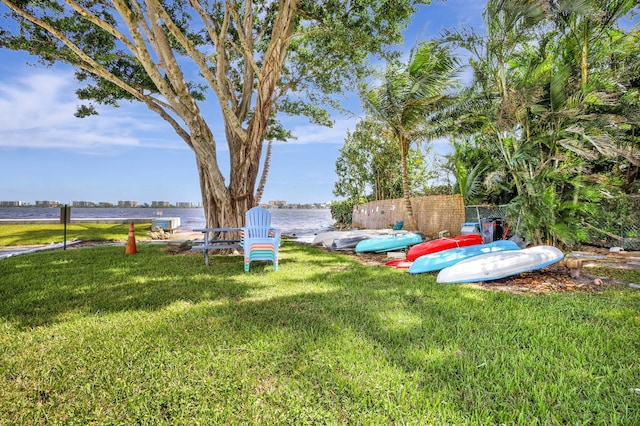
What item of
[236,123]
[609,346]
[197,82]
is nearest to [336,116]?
[197,82]

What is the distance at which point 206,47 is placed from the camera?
410 inches

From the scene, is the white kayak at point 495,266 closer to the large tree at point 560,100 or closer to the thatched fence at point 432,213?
the large tree at point 560,100

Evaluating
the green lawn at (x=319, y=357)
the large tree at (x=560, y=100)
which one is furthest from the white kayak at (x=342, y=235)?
the green lawn at (x=319, y=357)

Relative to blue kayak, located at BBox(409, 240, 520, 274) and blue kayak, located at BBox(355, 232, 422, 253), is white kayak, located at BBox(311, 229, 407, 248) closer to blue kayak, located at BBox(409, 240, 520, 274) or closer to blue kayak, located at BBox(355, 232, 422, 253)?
blue kayak, located at BBox(355, 232, 422, 253)

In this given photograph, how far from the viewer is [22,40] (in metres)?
6.82

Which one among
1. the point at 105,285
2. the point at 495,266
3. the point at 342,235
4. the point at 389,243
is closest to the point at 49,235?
the point at 105,285

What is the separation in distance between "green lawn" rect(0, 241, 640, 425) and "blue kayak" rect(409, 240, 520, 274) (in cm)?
120

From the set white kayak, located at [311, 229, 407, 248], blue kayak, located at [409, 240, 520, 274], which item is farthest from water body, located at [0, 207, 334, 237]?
blue kayak, located at [409, 240, 520, 274]

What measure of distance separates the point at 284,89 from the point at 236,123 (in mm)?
3602

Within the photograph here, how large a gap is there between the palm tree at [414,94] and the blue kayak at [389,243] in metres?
3.78

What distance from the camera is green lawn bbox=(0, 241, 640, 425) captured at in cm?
173

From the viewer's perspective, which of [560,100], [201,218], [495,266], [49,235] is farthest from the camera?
[201,218]

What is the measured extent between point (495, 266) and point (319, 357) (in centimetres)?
359

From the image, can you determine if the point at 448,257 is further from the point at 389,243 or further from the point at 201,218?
the point at 201,218
